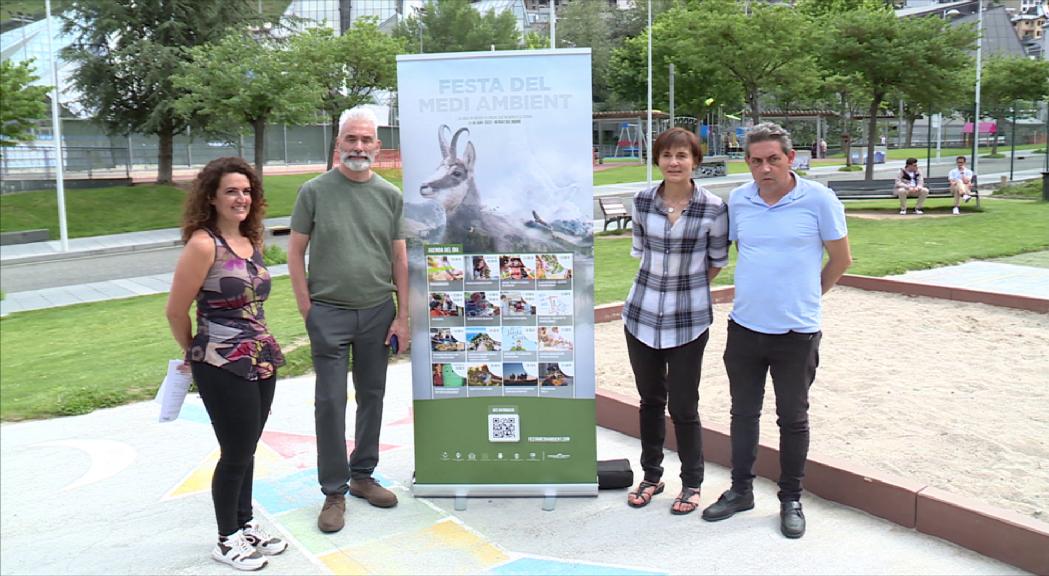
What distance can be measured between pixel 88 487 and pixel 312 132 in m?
43.8

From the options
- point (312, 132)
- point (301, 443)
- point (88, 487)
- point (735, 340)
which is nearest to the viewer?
point (735, 340)

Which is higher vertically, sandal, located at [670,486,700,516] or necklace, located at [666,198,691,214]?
necklace, located at [666,198,691,214]

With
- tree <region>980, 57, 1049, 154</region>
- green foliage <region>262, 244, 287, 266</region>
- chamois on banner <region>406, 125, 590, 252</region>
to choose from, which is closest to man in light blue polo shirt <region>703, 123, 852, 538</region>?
chamois on banner <region>406, 125, 590, 252</region>

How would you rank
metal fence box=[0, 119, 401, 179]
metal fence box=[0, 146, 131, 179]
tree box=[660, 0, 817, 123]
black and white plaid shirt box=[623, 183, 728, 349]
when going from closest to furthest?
black and white plaid shirt box=[623, 183, 728, 349], tree box=[660, 0, 817, 123], metal fence box=[0, 146, 131, 179], metal fence box=[0, 119, 401, 179]

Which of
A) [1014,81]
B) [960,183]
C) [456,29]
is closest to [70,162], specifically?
[960,183]

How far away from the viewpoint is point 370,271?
13.9 ft

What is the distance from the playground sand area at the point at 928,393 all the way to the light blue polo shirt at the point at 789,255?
1.16 metres

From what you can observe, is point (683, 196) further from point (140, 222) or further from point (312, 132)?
point (312, 132)

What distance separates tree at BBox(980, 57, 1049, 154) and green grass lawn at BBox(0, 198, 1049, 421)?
28.8 m

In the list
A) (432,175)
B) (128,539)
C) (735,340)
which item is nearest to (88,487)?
(128,539)

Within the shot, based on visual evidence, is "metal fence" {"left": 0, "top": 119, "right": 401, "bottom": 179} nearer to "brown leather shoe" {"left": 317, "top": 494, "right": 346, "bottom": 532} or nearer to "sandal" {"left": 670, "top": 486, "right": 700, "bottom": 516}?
"brown leather shoe" {"left": 317, "top": 494, "right": 346, "bottom": 532}


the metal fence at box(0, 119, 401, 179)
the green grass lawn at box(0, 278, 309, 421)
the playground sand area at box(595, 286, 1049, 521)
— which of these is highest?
the metal fence at box(0, 119, 401, 179)

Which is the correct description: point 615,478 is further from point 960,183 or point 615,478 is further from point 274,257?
point 960,183

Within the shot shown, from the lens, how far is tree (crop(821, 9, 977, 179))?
23453 millimetres
